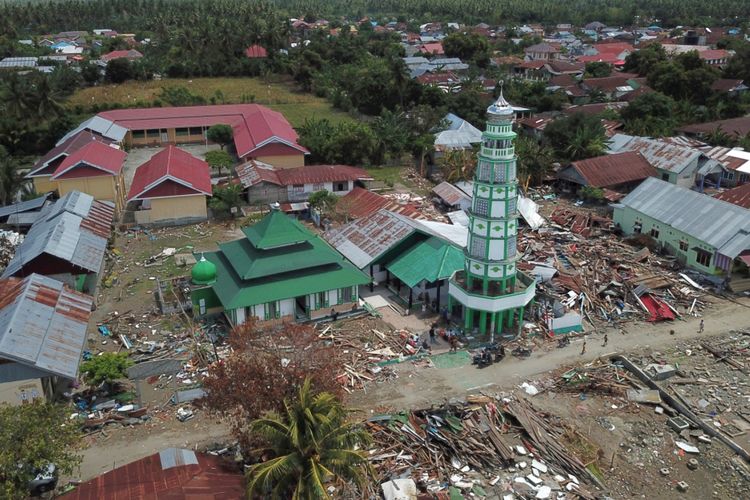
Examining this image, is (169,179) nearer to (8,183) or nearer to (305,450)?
(8,183)

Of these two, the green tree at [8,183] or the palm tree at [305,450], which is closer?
the palm tree at [305,450]

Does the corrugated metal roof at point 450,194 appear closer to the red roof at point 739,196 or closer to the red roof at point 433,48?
the red roof at point 739,196

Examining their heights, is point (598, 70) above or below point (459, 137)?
above

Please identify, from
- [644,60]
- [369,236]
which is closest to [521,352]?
[369,236]

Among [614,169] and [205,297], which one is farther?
[614,169]

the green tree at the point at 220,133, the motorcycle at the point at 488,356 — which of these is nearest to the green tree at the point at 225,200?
the green tree at the point at 220,133

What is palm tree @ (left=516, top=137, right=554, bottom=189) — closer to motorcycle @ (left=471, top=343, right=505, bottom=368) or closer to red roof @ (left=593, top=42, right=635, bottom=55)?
motorcycle @ (left=471, top=343, right=505, bottom=368)
